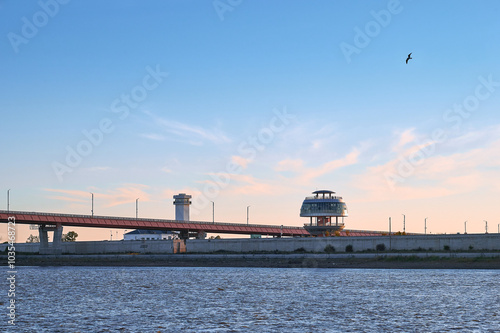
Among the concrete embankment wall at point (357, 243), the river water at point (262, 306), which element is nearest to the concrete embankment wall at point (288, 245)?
the concrete embankment wall at point (357, 243)

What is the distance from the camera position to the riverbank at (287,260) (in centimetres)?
10331

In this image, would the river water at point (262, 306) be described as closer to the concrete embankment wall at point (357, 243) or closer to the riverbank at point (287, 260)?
the riverbank at point (287, 260)

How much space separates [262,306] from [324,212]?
451 ft

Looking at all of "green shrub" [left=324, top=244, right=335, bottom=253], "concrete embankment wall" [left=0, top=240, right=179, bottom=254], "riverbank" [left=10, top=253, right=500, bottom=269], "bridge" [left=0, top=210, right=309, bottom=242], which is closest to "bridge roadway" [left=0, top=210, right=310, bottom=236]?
"bridge" [left=0, top=210, right=309, bottom=242]

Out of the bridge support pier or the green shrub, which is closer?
the green shrub

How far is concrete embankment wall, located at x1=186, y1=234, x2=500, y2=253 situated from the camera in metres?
112

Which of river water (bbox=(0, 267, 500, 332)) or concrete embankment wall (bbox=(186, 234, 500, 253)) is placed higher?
concrete embankment wall (bbox=(186, 234, 500, 253))

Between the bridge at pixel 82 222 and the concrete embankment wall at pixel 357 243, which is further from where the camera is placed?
the bridge at pixel 82 222

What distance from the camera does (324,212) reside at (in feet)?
611

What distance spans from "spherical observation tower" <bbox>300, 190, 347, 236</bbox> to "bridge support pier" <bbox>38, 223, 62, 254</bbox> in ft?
220

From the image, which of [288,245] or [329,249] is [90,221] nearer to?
[288,245]

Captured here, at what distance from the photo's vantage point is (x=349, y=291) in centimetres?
6209

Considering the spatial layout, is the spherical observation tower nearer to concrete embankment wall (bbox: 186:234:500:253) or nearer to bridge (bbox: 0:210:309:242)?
bridge (bbox: 0:210:309:242)

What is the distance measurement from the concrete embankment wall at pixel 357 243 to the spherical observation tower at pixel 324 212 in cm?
5143
